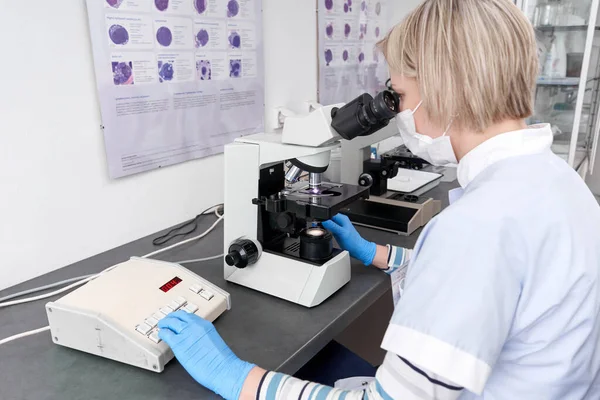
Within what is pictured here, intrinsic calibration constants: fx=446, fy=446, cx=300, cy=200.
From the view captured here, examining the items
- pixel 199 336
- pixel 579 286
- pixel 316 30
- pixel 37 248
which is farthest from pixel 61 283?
pixel 316 30

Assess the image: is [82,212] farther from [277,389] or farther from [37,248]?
[277,389]

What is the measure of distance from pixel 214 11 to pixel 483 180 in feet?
3.81

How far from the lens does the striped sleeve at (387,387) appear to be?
62cm

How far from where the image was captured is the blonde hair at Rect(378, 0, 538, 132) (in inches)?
28.5

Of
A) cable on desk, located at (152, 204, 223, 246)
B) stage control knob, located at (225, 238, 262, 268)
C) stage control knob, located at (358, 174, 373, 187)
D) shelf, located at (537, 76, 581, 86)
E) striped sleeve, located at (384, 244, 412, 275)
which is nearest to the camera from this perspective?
stage control knob, located at (225, 238, 262, 268)

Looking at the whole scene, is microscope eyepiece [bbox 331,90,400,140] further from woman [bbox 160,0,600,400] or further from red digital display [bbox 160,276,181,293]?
red digital display [bbox 160,276,181,293]

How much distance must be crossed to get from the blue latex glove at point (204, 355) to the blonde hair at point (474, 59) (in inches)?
23.0

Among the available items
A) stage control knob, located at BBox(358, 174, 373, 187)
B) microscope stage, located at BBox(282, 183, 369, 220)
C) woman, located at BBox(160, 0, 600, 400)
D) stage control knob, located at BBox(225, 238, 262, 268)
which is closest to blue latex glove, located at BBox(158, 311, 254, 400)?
woman, located at BBox(160, 0, 600, 400)

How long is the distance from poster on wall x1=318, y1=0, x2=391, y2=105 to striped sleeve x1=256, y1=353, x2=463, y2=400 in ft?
5.20

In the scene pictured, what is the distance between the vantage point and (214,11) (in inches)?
59.7

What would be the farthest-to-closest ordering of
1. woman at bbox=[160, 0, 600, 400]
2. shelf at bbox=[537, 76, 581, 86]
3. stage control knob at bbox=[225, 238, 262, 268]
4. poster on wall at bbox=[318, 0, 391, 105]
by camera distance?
shelf at bbox=[537, 76, 581, 86]
poster on wall at bbox=[318, 0, 391, 105]
stage control knob at bbox=[225, 238, 262, 268]
woman at bbox=[160, 0, 600, 400]

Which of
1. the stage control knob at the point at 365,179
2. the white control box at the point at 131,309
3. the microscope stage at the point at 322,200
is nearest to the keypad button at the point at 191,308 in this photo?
Result: the white control box at the point at 131,309

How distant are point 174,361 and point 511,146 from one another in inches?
28.9

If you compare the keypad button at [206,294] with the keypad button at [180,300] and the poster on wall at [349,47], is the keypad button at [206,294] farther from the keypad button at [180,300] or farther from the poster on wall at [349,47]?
the poster on wall at [349,47]
